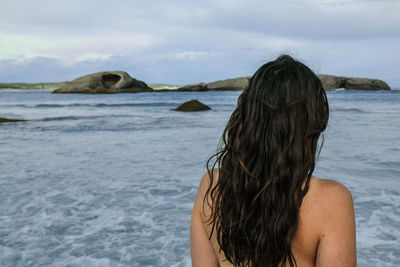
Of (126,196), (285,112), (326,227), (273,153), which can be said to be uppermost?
(285,112)

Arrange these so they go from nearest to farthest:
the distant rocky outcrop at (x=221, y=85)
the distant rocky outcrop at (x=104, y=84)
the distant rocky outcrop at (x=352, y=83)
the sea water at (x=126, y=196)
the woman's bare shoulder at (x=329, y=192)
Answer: the woman's bare shoulder at (x=329, y=192), the sea water at (x=126, y=196), the distant rocky outcrop at (x=104, y=84), the distant rocky outcrop at (x=352, y=83), the distant rocky outcrop at (x=221, y=85)

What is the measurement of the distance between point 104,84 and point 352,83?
40.7m

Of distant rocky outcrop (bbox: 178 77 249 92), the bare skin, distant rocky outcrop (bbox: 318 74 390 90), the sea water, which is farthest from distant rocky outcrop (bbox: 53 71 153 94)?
the bare skin

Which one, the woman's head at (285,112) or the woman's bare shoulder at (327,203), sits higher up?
the woman's head at (285,112)

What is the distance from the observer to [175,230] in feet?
15.3

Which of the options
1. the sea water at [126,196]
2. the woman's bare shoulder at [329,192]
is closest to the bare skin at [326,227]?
the woman's bare shoulder at [329,192]

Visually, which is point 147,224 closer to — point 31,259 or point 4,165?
point 31,259

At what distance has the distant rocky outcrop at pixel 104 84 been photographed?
5934 cm

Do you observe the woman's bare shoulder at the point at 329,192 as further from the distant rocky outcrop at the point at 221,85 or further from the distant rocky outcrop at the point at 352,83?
the distant rocky outcrop at the point at 221,85

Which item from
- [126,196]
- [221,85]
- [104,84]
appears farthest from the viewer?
[221,85]

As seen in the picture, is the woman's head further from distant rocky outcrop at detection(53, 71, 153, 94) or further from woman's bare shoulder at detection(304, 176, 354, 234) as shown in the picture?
distant rocky outcrop at detection(53, 71, 153, 94)

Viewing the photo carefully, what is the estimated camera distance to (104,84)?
6097 centimetres

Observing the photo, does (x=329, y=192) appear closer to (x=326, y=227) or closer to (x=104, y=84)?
(x=326, y=227)

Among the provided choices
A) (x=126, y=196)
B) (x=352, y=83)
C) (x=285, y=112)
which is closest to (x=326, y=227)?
(x=285, y=112)
